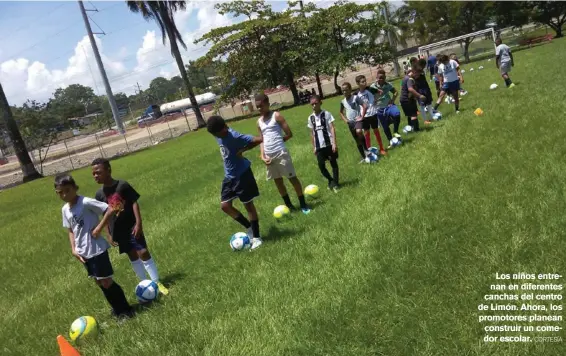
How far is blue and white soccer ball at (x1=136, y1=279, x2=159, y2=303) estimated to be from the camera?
5.79m

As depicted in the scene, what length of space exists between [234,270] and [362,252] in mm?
1732

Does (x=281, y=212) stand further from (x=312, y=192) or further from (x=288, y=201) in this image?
(x=312, y=192)

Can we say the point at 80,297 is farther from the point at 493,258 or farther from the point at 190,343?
the point at 493,258

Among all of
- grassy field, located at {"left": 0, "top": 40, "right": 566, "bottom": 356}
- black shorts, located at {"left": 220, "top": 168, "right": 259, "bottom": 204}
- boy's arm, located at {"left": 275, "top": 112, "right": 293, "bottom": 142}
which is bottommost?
grassy field, located at {"left": 0, "top": 40, "right": 566, "bottom": 356}

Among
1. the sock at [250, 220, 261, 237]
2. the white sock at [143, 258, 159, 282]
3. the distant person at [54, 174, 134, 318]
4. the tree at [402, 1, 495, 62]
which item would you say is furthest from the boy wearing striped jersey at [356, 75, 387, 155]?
the tree at [402, 1, 495, 62]

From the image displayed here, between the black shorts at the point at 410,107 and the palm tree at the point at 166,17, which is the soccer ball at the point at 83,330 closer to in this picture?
the black shorts at the point at 410,107

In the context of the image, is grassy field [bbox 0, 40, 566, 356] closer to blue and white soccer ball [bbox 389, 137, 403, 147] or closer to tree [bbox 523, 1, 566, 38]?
blue and white soccer ball [bbox 389, 137, 403, 147]

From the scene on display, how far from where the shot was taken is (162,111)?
280 ft

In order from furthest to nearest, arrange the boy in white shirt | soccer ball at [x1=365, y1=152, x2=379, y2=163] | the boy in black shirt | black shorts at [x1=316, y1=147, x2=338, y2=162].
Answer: the boy in white shirt, soccer ball at [x1=365, y1=152, x2=379, y2=163], black shorts at [x1=316, y1=147, x2=338, y2=162], the boy in black shirt

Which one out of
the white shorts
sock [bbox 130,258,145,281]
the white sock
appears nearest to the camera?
the white sock

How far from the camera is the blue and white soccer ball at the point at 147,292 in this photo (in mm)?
5789

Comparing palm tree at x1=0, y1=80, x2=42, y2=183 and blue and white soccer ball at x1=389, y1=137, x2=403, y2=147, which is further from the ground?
palm tree at x1=0, y1=80, x2=42, y2=183

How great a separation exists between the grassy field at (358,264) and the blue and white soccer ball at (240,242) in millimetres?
224

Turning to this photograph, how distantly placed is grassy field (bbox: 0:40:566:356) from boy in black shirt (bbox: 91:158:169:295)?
1.93 feet
